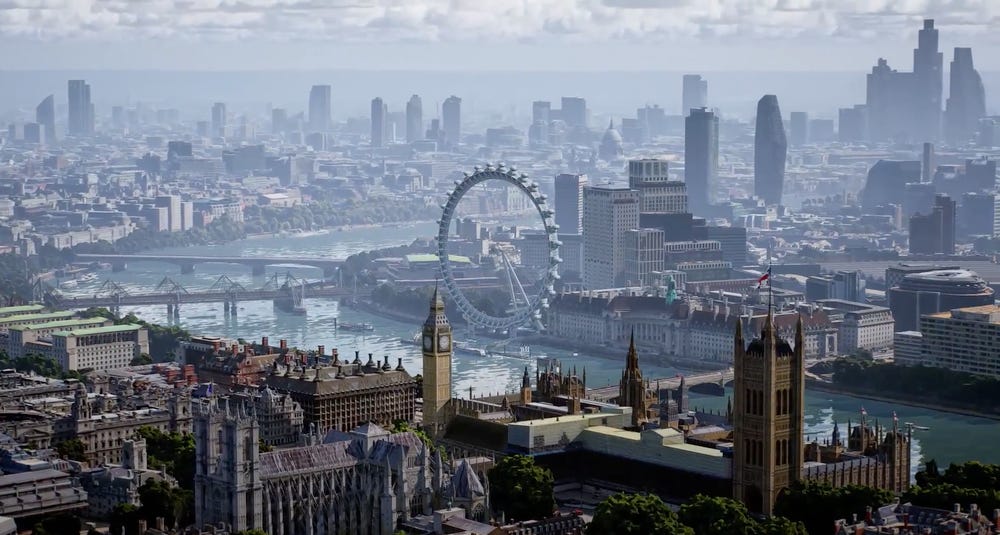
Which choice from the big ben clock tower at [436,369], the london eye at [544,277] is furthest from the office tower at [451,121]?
the big ben clock tower at [436,369]

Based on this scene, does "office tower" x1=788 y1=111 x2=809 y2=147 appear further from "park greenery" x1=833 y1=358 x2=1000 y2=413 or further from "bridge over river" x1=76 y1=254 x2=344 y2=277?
"park greenery" x1=833 y1=358 x2=1000 y2=413

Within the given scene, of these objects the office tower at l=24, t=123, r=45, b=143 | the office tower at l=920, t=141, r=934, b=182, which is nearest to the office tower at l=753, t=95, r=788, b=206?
the office tower at l=920, t=141, r=934, b=182

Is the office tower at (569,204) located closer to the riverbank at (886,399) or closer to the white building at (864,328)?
the white building at (864,328)

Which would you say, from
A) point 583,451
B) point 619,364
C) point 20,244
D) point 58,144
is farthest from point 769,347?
point 58,144

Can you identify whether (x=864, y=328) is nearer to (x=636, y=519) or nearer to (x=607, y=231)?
(x=607, y=231)

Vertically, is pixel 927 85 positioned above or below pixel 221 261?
above

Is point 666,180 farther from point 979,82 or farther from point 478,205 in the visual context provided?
point 979,82

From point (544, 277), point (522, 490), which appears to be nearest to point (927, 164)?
point (544, 277)

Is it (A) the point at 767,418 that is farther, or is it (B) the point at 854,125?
(B) the point at 854,125
